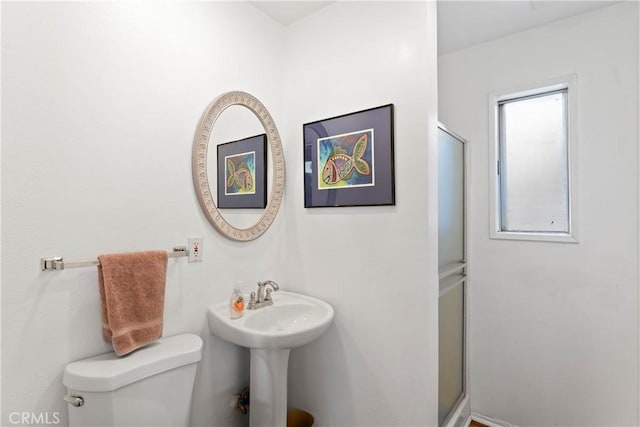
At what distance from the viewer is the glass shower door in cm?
175

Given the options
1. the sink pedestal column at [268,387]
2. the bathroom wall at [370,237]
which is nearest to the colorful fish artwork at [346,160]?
the bathroom wall at [370,237]

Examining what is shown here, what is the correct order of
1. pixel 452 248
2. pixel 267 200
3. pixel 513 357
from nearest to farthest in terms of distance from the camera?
pixel 267 200 < pixel 452 248 < pixel 513 357

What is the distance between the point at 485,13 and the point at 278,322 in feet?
7.03

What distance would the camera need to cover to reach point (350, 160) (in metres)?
1.64

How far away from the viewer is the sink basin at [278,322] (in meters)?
1.32

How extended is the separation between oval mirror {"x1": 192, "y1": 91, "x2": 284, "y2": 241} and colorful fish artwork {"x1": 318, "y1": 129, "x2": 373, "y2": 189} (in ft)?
0.93

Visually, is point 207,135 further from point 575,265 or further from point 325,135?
point 575,265

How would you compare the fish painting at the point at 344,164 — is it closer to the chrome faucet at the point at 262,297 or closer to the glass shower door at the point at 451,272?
the glass shower door at the point at 451,272

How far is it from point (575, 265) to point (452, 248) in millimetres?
714

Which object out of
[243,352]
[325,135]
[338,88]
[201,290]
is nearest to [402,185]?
[325,135]

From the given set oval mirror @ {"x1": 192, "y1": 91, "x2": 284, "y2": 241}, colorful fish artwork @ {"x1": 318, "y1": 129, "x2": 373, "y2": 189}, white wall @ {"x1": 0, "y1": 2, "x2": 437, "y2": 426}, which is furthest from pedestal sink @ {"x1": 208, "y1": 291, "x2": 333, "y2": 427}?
colorful fish artwork @ {"x1": 318, "y1": 129, "x2": 373, "y2": 189}

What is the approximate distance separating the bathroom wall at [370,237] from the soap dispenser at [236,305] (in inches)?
17.2

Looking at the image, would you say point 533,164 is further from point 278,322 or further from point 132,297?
point 132,297

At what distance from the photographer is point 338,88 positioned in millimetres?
1702
